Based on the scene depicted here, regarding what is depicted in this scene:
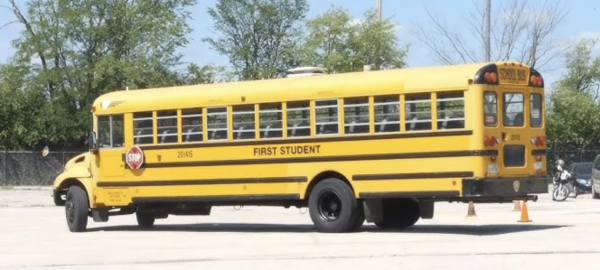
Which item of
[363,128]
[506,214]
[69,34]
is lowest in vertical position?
[506,214]

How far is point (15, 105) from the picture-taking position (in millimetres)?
59469

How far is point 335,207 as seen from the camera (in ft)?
65.7

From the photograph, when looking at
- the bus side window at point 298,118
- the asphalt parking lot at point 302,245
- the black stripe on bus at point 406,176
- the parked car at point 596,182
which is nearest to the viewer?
the asphalt parking lot at point 302,245

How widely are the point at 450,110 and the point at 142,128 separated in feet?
20.0

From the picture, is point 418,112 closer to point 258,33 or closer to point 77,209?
point 77,209

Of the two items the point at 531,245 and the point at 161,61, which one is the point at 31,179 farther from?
the point at 531,245

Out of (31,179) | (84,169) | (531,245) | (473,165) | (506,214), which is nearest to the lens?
(531,245)

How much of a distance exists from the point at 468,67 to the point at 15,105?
43.5 m

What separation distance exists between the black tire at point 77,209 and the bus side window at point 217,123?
9.58ft

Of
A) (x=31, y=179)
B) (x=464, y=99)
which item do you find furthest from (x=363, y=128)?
(x=31, y=179)

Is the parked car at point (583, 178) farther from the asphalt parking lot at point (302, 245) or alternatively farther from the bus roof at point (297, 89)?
the bus roof at point (297, 89)

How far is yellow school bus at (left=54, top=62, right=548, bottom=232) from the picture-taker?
1878 centimetres

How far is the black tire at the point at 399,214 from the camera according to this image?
824 inches

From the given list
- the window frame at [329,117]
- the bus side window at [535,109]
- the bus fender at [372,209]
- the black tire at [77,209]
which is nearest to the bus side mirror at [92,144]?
the black tire at [77,209]
